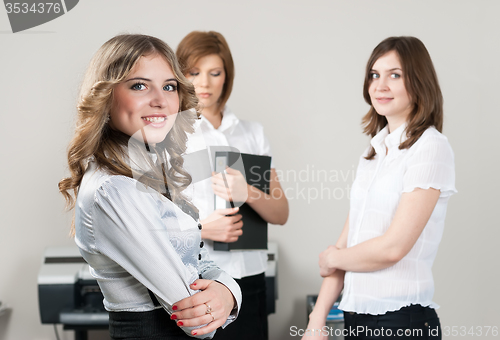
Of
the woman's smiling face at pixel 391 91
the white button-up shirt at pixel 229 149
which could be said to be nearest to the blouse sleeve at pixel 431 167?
the woman's smiling face at pixel 391 91

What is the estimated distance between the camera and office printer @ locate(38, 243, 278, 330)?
2.17 m

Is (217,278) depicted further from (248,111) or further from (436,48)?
(436,48)

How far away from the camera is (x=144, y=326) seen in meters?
0.83

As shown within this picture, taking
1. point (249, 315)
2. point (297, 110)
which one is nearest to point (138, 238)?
point (249, 315)

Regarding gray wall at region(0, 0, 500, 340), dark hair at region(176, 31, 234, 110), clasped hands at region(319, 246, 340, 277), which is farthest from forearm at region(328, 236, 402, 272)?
gray wall at region(0, 0, 500, 340)

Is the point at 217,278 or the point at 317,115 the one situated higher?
the point at 317,115

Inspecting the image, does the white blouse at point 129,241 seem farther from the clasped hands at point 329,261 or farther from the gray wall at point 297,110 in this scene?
the gray wall at point 297,110

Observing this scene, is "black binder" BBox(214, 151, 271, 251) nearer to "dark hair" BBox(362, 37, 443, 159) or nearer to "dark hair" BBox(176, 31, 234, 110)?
"dark hair" BBox(176, 31, 234, 110)

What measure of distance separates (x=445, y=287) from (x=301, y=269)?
0.78m

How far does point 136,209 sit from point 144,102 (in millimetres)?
218

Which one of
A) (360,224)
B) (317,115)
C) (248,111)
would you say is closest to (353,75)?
(317,115)

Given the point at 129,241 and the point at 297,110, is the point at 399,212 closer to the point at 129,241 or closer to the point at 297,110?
the point at 129,241

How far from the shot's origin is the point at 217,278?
0.93 meters

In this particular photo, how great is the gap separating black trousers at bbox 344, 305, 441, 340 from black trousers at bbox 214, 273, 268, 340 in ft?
1.41
